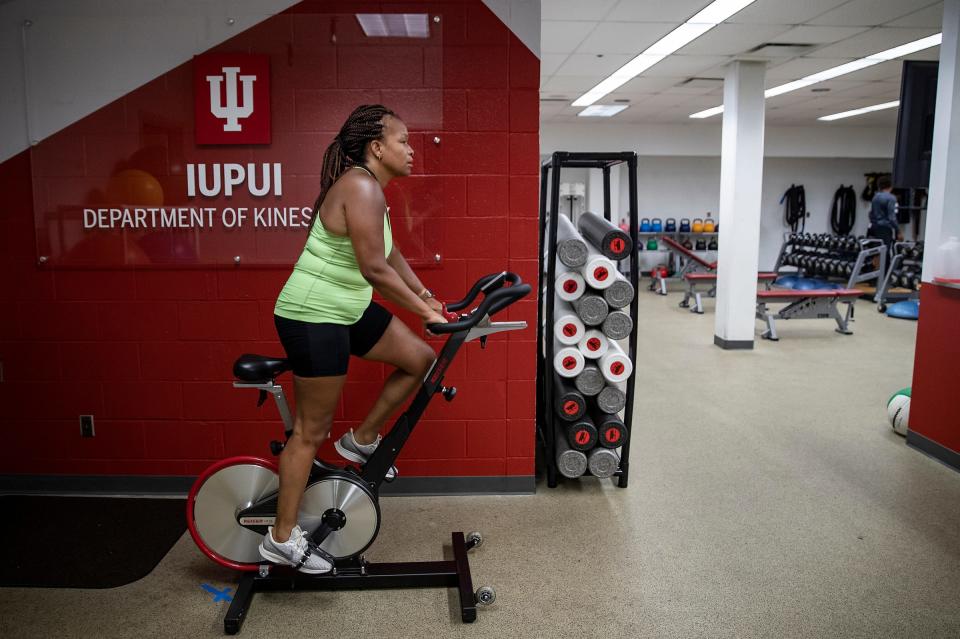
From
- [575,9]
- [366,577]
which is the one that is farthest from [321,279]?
[575,9]

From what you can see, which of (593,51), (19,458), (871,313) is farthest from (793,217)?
(19,458)

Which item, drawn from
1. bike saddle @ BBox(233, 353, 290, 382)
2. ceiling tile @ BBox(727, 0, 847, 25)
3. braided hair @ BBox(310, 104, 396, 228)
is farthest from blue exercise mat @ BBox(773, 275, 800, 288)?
bike saddle @ BBox(233, 353, 290, 382)

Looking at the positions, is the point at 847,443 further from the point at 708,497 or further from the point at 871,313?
the point at 871,313

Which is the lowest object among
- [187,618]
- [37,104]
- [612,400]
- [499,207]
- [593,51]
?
[187,618]

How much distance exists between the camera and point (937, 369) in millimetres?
3828

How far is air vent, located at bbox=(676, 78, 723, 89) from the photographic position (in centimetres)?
786

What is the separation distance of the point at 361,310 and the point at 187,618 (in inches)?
47.3

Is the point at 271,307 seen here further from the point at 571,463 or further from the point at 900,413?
the point at 900,413

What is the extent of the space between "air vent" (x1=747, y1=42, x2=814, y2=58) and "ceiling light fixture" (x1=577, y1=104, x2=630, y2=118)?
342cm

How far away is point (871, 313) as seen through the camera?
30.5 feet

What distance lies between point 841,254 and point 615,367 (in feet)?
31.5

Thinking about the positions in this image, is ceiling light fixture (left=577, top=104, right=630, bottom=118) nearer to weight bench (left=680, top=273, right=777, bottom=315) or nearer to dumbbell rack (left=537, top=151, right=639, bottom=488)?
weight bench (left=680, top=273, right=777, bottom=315)

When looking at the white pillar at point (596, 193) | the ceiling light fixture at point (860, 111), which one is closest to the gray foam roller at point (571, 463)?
the ceiling light fixture at point (860, 111)

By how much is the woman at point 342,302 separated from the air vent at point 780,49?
5262 millimetres
